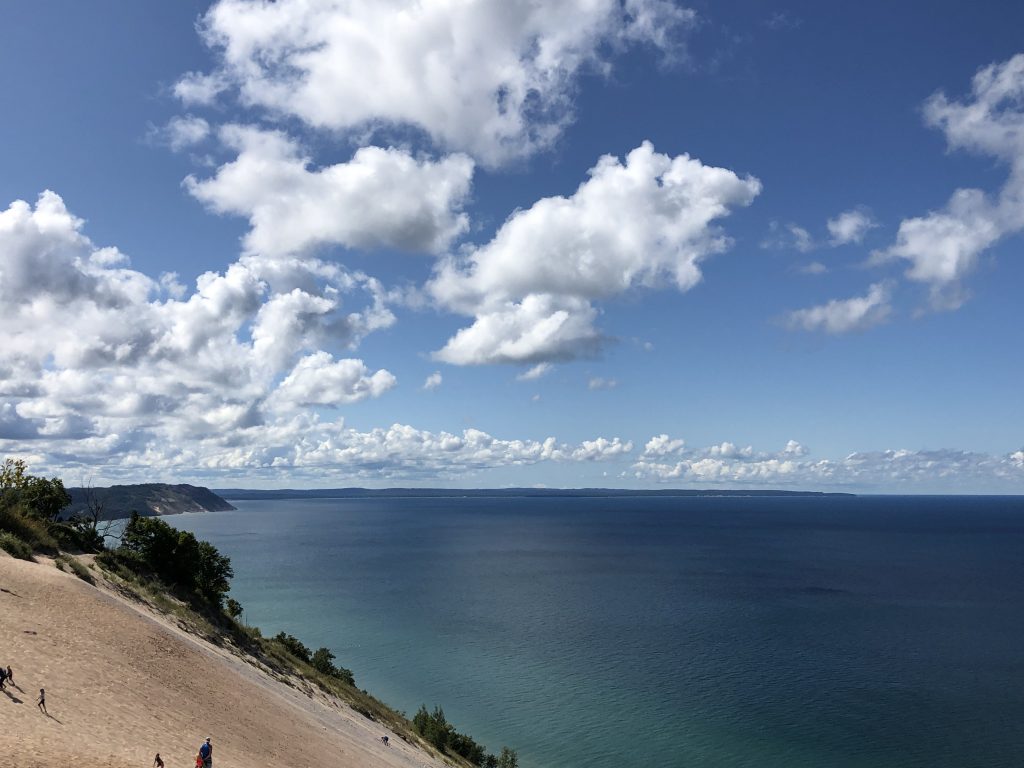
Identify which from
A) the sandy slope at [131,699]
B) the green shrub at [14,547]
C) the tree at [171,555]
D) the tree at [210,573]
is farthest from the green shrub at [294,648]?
the green shrub at [14,547]

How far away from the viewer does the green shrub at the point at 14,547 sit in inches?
1799

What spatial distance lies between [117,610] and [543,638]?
69938 millimetres

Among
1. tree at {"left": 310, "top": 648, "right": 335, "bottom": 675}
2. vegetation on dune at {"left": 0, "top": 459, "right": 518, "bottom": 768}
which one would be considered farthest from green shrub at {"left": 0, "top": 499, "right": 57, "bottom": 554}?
tree at {"left": 310, "top": 648, "right": 335, "bottom": 675}

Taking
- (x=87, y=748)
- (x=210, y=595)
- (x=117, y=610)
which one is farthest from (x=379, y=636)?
(x=87, y=748)

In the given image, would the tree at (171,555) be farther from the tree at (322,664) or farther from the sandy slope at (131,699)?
the sandy slope at (131,699)

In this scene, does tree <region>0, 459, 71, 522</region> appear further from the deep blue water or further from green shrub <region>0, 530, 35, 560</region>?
the deep blue water

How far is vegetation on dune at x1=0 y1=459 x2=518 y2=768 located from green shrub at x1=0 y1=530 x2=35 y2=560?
6 cm

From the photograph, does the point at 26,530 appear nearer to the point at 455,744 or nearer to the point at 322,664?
the point at 322,664

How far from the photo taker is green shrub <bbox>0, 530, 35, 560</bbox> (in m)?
45.7

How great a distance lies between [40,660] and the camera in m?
30.0

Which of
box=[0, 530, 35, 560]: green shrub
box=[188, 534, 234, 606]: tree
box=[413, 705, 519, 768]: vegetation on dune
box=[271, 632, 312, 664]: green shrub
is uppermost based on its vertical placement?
box=[0, 530, 35, 560]: green shrub

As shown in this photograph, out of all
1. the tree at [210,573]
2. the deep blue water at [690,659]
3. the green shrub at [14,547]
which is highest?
the green shrub at [14,547]

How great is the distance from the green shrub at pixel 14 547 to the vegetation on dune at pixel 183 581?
0.06m

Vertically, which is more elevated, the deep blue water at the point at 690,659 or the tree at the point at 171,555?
the tree at the point at 171,555
